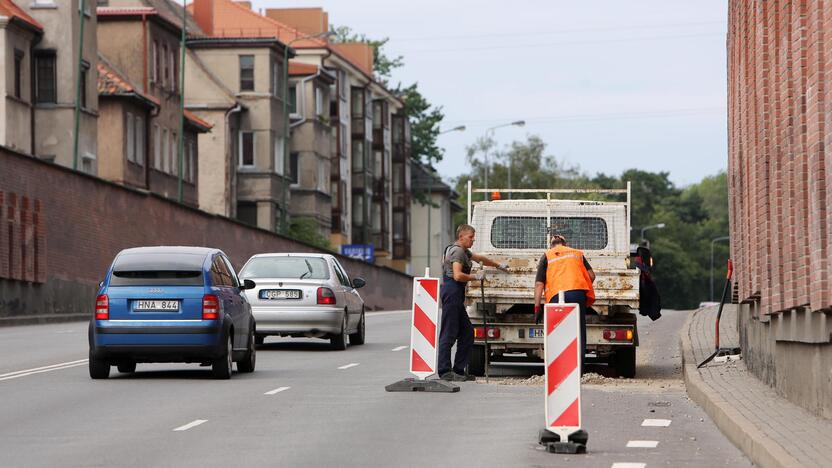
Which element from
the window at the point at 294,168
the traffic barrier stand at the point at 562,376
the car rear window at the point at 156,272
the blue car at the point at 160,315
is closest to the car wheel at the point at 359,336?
the blue car at the point at 160,315

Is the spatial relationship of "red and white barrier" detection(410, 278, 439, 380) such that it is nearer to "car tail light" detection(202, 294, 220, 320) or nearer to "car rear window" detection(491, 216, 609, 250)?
"car tail light" detection(202, 294, 220, 320)

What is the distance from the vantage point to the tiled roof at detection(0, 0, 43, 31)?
177 ft

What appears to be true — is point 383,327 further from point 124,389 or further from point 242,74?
point 242,74

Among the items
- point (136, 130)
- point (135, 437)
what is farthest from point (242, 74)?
point (135, 437)

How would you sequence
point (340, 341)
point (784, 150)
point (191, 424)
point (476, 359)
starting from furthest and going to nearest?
point (340, 341) → point (476, 359) → point (784, 150) → point (191, 424)

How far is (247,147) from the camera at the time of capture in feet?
270

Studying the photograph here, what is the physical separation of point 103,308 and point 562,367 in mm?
8501

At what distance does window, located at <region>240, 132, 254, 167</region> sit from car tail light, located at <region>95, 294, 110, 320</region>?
204 ft

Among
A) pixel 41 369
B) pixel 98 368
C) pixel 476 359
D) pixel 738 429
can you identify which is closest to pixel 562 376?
pixel 738 429

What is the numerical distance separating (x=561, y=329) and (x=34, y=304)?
3201 cm

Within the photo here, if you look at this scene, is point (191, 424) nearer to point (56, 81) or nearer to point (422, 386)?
point (422, 386)

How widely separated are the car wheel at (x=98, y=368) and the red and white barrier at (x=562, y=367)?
857 cm

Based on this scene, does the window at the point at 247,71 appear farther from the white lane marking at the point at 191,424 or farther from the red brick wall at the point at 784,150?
the white lane marking at the point at 191,424

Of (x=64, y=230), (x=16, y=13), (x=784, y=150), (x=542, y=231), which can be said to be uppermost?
(x=16, y=13)
